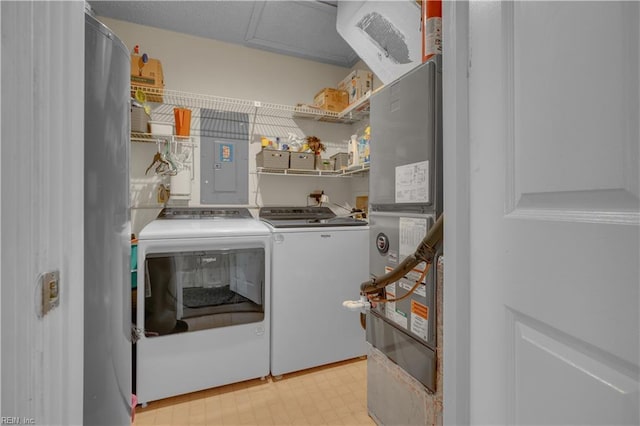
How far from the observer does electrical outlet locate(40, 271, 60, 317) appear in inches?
16.5

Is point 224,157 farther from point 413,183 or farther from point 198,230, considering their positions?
point 413,183

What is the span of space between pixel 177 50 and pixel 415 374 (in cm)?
292

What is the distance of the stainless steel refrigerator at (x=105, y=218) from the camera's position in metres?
0.70

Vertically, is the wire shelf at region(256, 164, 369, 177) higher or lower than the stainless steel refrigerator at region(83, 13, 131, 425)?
higher

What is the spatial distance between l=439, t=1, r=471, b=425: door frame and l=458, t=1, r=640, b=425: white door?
0.02 m

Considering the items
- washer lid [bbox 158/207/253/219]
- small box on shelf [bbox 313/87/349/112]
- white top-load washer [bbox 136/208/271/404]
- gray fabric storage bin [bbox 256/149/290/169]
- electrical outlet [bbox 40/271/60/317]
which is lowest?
white top-load washer [bbox 136/208/271/404]

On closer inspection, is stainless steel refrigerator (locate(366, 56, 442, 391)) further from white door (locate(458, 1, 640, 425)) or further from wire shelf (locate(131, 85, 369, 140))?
wire shelf (locate(131, 85, 369, 140))

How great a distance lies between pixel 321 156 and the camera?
297 cm

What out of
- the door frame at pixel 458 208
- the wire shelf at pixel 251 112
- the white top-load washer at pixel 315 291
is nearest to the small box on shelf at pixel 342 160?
the wire shelf at pixel 251 112

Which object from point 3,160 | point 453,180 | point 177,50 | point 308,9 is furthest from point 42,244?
point 177,50

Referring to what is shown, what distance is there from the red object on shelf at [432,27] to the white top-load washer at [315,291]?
1226 millimetres

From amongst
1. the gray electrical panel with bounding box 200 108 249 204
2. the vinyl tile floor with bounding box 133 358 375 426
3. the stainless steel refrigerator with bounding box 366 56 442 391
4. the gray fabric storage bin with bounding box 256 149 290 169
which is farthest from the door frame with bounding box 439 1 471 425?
the gray electrical panel with bounding box 200 108 249 204

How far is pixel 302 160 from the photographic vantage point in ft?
8.55

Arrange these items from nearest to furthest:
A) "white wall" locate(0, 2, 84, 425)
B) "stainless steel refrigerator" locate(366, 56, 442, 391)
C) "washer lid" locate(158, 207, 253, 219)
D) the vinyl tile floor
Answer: "white wall" locate(0, 2, 84, 425) → "stainless steel refrigerator" locate(366, 56, 442, 391) → the vinyl tile floor → "washer lid" locate(158, 207, 253, 219)
